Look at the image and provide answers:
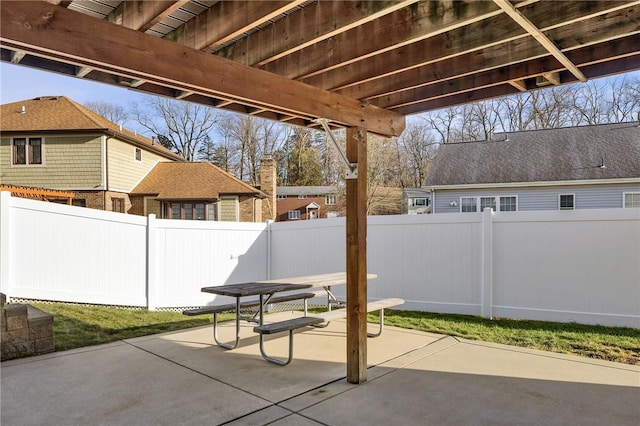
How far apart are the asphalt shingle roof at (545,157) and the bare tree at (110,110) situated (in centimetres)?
2309

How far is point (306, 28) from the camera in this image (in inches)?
114

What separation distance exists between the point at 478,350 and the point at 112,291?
18.5ft

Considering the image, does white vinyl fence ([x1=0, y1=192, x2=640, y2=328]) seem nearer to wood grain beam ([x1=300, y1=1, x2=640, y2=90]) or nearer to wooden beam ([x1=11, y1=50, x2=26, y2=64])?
wood grain beam ([x1=300, y1=1, x2=640, y2=90])

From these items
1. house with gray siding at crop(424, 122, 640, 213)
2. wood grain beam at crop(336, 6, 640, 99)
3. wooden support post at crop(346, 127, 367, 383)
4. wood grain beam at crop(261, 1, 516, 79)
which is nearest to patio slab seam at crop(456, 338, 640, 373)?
wooden support post at crop(346, 127, 367, 383)

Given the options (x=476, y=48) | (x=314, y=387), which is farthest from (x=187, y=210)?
(x=476, y=48)

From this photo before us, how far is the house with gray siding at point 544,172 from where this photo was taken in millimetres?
13633

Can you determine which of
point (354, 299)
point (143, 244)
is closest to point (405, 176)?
point (143, 244)

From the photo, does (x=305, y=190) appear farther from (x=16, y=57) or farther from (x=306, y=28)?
(x=16, y=57)

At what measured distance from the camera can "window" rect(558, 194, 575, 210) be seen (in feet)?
46.3

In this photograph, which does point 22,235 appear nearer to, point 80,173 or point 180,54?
point 180,54

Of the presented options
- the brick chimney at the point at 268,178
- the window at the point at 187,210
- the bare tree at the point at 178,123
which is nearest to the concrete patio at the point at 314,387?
the window at the point at 187,210

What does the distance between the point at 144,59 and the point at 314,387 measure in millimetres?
2948

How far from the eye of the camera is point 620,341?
5.22 meters

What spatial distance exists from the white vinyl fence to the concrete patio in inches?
64.0
